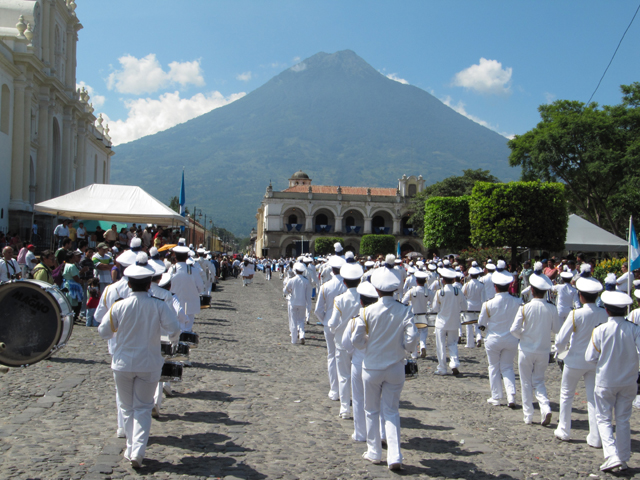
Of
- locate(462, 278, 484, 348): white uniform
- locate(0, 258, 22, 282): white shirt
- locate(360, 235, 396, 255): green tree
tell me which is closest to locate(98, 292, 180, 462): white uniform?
locate(0, 258, 22, 282): white shirt

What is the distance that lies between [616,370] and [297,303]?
815 centimetres

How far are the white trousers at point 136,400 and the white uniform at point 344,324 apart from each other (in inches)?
92.6

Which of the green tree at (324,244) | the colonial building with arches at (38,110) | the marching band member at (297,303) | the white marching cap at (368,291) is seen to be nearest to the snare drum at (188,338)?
the white marching cap at (368,291)

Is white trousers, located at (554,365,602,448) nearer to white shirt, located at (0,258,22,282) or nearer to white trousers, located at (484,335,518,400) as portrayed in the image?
A: white trousers, located at (484,335,518,400)

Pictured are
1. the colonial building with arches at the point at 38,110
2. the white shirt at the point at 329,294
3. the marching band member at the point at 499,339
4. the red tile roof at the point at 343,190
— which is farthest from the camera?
the red tile roof at the point at 343,190

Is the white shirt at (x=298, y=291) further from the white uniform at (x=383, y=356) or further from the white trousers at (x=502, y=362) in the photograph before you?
the white uniform at (x=383, y=356)

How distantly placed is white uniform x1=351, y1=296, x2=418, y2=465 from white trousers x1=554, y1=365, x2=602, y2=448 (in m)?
2.07

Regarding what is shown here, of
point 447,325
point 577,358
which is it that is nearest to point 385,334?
point 577,358

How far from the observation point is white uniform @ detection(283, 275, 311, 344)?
1283 cm

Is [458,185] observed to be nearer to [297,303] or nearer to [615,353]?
[297,303]

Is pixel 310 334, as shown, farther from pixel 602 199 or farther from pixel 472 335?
pixel 602 199

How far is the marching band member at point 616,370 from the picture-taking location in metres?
5.32

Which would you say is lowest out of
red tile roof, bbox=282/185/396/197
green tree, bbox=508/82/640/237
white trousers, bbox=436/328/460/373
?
white trousers, bbox=436/328/460/373

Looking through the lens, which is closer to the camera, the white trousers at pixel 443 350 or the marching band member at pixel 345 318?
the marching band member at pixel 345 318
